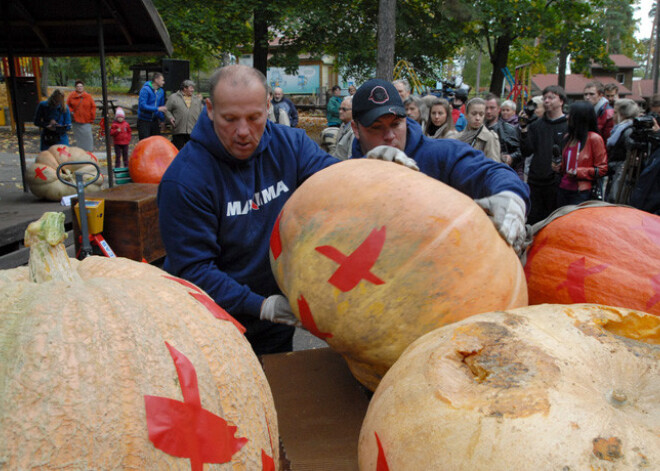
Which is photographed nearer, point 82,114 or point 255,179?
point 255,179

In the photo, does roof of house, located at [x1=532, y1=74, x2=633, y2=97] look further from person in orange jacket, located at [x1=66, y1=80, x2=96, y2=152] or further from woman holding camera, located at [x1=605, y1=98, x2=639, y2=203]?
woman holding camera, located at [x1=605, y1=98, x2=639, y2=203]

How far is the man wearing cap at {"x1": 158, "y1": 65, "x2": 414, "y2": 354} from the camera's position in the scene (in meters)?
2.12

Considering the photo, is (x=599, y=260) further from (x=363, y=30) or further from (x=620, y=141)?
(x=363, y=30)

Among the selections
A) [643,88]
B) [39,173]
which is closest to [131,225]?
[39,173]

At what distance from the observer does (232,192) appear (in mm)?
2305

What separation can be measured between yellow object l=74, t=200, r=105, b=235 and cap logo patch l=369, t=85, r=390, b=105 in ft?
11.6

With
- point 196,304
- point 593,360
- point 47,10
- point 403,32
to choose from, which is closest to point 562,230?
point 593,360

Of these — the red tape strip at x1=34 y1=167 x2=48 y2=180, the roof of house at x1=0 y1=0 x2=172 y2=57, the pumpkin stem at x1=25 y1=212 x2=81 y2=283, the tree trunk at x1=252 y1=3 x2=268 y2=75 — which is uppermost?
the tree trunk at x1=252 y1=3 x2=268 y2=75

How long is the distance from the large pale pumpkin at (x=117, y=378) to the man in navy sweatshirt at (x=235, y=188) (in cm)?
79

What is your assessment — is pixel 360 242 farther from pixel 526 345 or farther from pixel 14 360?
pixel 14 360

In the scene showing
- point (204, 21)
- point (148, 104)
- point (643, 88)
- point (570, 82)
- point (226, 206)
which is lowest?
point (226, 206)

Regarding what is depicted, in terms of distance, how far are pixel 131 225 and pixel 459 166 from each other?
3.77 meters

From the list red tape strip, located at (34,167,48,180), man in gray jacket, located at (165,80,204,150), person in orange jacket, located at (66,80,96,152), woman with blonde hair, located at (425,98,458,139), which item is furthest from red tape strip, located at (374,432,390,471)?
person in orange jacket, located at (66,80,96,152)

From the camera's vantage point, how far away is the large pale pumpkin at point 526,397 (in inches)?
31.9
